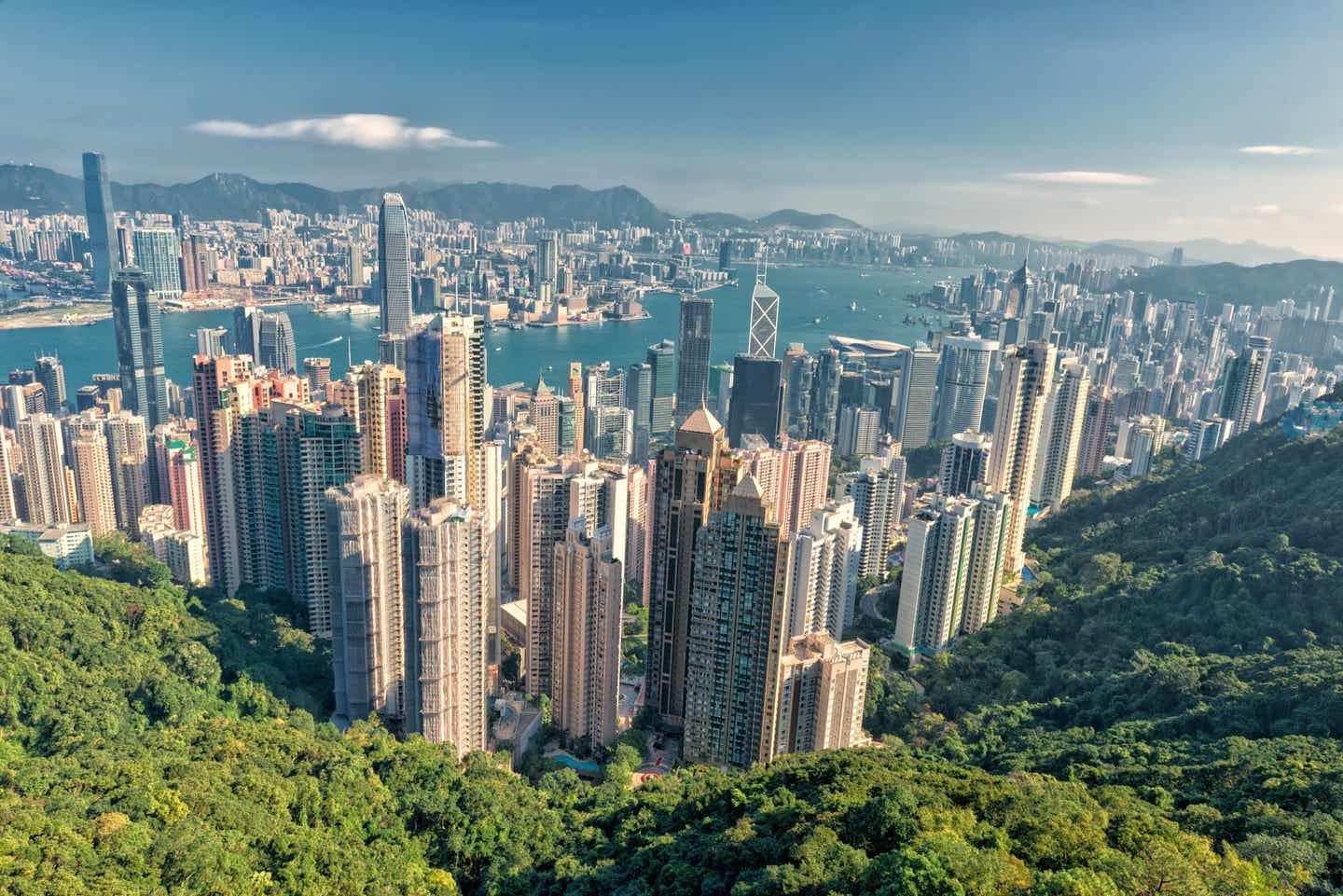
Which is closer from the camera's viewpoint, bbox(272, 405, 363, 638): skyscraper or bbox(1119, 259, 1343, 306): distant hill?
bbox(272, 405, 363, 638): skyscraper

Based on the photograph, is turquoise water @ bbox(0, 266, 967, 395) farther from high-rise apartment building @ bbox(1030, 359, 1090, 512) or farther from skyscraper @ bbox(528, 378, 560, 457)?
high-rise apartment building @ bbox(1030, 359, 1090, 512)

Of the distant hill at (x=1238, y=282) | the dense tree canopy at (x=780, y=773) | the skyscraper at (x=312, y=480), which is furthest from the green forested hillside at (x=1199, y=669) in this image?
the distant hill at (x=1238, y=282)

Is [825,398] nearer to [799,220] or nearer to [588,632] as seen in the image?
[588,632]

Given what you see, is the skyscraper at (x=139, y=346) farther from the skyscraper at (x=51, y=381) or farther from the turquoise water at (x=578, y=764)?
the turquoise water at (x=578, y=764)

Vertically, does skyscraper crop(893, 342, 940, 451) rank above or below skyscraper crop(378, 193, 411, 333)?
below

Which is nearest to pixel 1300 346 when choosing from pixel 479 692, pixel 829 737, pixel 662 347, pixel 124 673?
pixel 662 347

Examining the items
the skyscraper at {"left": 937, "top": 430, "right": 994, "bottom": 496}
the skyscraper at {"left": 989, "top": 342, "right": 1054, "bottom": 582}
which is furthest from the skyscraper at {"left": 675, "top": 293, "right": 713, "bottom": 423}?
the skyscraper at {"left": 989, "top": 342, "right": 1054, "bottom": 582}
